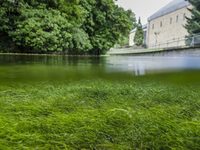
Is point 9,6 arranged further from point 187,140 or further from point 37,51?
point 187,140

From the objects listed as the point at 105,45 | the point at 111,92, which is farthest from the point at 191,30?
the point at 111,92

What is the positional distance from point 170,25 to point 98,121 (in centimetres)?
3990

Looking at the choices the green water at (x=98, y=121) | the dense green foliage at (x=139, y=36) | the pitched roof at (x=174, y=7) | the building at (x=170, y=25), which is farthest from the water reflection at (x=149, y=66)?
the dense green foliage at (x=139, y=36)

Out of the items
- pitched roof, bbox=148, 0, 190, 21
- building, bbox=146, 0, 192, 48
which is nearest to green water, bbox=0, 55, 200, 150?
building, bbox=146, 0, 192, 48

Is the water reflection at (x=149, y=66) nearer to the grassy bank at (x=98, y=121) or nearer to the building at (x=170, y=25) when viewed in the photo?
the grassy bank at (x=98, y=121)

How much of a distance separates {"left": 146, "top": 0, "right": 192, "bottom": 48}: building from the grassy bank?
31988mm

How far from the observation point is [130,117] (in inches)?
70.4

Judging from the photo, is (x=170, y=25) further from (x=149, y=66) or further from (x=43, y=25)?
(x=149, y=66)

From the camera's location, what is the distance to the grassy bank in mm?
1350

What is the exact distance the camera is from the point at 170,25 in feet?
132

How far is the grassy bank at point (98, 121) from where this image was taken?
4.43 ft

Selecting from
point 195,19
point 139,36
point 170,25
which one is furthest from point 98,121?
point 139,36

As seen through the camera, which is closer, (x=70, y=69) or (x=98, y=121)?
(x=98, y=121)

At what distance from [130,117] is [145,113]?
0.55 feet
